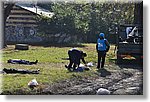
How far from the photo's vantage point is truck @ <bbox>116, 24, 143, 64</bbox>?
579 cm

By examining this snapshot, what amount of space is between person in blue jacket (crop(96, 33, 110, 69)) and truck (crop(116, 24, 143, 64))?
117mm

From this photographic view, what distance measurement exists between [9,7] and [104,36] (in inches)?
38.1

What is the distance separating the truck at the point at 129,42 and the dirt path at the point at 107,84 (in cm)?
12

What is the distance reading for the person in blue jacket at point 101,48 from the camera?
5.81 m

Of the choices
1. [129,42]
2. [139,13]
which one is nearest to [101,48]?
[129,42]

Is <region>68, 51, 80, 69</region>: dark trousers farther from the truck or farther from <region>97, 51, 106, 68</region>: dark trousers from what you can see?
the truck

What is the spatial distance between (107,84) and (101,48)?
0.36m

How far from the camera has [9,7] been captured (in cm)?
579

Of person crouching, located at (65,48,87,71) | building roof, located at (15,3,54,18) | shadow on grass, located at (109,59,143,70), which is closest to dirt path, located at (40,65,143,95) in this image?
shadow on grass, located at (109,59,143,70)

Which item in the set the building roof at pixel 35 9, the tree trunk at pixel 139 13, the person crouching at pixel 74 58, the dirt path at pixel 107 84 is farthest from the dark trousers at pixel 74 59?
the tree trunk at pixel 139 13

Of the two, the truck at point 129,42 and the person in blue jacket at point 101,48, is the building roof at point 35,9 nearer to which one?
the person in blue jacket at point 101,48

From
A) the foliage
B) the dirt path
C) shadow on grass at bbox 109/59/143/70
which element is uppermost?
the foliage

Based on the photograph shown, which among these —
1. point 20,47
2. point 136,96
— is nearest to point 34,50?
point 20,47

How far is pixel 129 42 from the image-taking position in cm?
582
